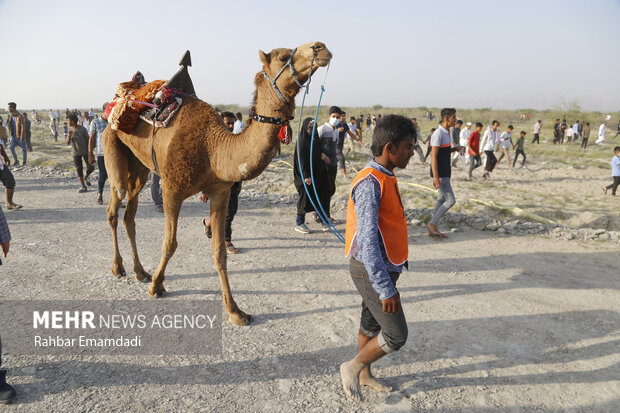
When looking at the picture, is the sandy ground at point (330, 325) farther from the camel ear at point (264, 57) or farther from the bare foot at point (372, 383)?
the camel ear at point (264, 57)

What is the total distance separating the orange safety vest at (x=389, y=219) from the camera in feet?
9.02

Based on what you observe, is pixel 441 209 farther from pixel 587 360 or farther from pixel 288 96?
pixel 288 96

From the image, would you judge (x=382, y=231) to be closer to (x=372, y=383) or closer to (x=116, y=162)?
(x=372, y=383)

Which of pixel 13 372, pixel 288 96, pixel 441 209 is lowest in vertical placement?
pixel 13 372

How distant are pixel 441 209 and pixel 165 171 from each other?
16.3 feet

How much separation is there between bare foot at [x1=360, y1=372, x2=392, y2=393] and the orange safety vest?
1.08 metres

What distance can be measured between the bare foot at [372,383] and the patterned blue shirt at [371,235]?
3.10 ft

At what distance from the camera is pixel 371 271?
2.68 m

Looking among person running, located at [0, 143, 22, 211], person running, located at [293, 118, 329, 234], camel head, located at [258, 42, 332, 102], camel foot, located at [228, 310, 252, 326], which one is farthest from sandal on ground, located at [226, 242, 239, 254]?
person running, located at [0, 143, 22, 211]

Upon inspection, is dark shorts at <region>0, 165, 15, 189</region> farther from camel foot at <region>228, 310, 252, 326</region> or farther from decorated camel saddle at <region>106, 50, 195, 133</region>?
camel foot at <region>228, 310, 252, 326</region>

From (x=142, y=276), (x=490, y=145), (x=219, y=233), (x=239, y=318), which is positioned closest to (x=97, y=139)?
(x=142, y=276)

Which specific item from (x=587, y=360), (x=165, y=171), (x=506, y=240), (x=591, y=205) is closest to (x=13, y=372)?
(x=165, y=171)

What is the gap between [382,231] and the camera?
280 cm

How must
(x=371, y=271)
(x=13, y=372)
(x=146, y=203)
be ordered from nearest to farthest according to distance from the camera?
(x=371, y=271), (x=13, y=372), (x=146, y=203)
